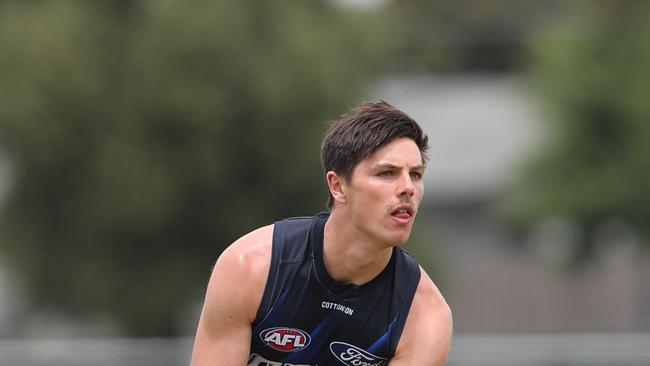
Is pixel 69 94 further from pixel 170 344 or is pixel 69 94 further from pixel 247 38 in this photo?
pixel 170 344

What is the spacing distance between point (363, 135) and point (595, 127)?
23838mm

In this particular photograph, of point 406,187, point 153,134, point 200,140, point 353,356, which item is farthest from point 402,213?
point 153,134

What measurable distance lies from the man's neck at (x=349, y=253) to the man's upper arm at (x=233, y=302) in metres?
0.27

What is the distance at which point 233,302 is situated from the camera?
5629mm

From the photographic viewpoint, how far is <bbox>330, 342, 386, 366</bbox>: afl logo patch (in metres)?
5.78

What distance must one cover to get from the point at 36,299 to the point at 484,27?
916 inches

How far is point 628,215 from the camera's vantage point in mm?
28031

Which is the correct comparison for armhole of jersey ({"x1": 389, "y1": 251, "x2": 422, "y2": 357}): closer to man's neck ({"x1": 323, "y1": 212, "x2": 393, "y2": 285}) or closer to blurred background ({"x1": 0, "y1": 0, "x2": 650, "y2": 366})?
man's neck ({"x1": 323, "y1": 212, "x2": 393, "y2": 285})

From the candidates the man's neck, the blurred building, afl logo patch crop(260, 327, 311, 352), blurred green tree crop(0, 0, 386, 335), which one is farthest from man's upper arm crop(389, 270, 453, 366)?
the blurred building

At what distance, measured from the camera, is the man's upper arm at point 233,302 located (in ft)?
18.5

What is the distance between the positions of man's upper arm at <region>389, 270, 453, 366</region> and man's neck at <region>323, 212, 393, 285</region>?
0.80 feet

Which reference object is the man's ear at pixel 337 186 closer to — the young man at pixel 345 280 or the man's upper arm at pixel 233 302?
the young man at pixel 345 280

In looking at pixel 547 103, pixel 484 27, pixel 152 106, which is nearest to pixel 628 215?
pixel 547 103

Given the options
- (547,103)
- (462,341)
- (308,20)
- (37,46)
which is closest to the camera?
(462,341)
